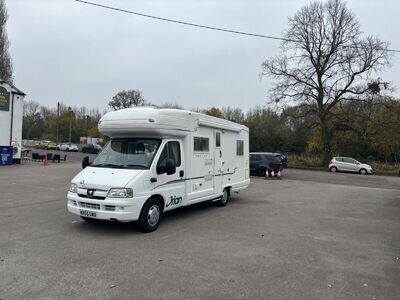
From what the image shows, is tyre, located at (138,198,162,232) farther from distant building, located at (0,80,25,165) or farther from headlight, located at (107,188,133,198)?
distant building, located at (0,80,25,165)

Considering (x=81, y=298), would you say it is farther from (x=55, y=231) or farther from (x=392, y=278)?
(x=392, y=278)

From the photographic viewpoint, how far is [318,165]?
4197 centimetres

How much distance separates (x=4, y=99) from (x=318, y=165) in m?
31.6

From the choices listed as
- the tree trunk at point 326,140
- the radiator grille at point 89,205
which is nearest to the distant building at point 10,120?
the radiator grille at point 89,205

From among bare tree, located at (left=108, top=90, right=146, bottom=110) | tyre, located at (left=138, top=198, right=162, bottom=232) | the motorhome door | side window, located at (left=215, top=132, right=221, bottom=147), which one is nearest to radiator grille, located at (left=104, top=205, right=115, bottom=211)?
tyre, located at (left=138, top=198, right=162, bottom=232)

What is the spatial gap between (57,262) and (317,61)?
3974 centimetres

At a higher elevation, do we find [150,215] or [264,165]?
[264,165]

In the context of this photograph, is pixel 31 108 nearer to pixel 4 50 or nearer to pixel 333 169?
pixel 4 50

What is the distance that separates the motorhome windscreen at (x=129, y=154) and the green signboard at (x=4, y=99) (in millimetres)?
22321

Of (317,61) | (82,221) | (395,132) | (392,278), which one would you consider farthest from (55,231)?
(317,61)

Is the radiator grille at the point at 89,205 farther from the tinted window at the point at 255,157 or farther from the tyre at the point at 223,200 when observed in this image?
the tinted window at the point at 255,157

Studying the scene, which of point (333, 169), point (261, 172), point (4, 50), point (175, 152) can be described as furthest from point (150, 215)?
point (4, 50)

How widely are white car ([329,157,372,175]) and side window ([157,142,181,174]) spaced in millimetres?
30377

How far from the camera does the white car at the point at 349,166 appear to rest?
35.0m
